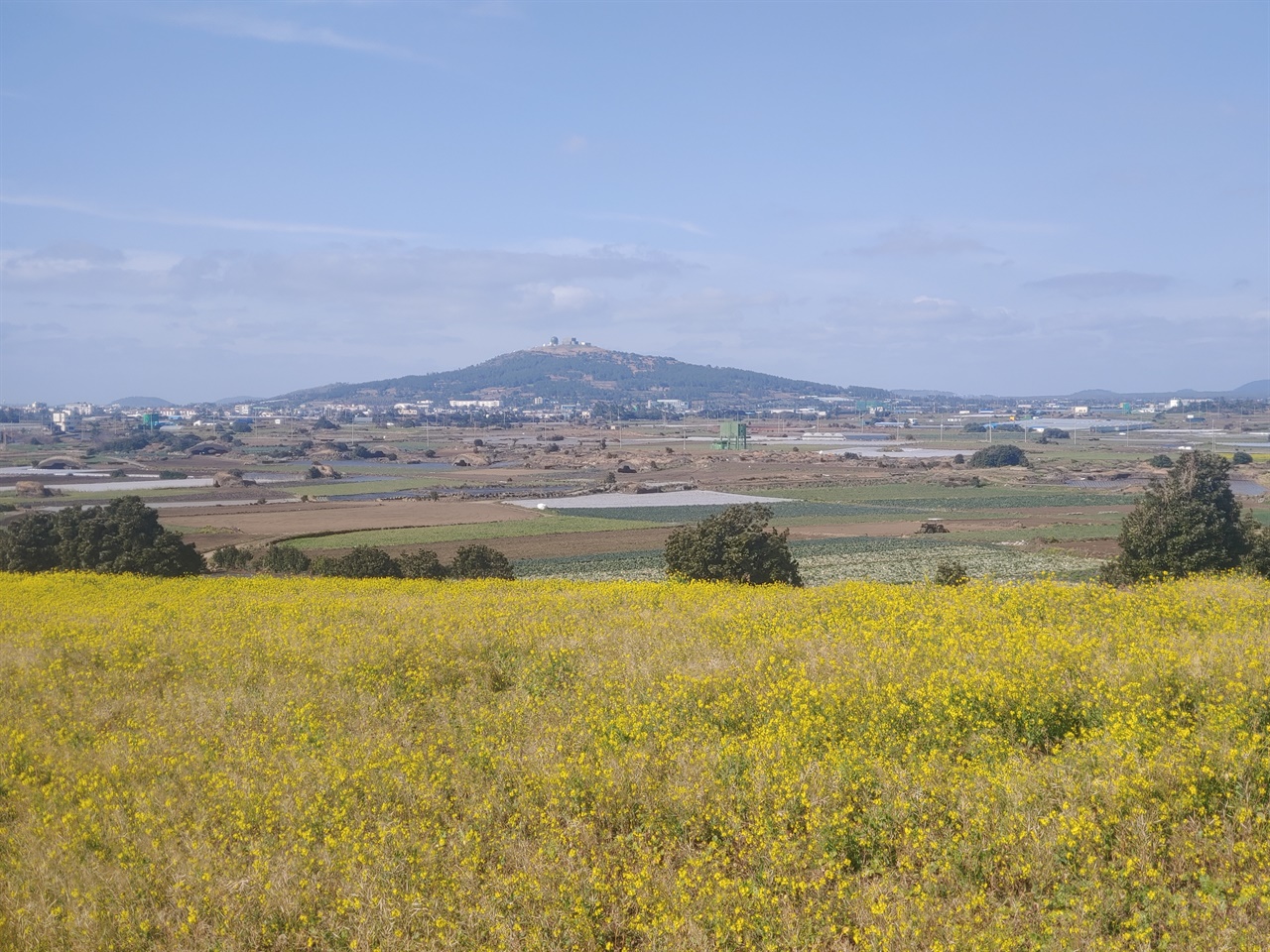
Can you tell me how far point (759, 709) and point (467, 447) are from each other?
14907cm

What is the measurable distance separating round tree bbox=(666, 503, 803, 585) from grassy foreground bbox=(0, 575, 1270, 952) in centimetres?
1853

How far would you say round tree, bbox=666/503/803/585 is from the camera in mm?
31391

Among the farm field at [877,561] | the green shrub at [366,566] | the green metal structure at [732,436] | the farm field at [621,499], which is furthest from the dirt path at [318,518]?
the green metal structure at [732,436]

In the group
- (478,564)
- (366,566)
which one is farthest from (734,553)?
(366,566)

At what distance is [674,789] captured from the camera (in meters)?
7.59

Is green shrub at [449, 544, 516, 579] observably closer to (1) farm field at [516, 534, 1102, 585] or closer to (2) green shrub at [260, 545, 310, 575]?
(1) farm field at [516, 534, 1102, 585]

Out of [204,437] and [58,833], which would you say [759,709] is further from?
[204,437]

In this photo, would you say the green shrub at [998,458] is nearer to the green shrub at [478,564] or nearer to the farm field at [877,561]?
the farm field at [877,561]

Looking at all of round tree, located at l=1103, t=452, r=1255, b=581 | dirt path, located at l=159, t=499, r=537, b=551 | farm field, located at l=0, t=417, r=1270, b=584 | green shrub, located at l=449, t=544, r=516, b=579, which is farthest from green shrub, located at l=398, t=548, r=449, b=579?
round tree, located at l=1103, t=452, r=1255, b=581

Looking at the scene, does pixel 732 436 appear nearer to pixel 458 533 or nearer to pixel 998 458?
pixel 998 458

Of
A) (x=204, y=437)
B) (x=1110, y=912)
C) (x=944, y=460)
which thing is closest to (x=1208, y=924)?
(x=1110, y=912)

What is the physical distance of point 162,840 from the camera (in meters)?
7.77

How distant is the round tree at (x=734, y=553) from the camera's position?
31391mm

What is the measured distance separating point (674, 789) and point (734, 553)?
78.7ft
